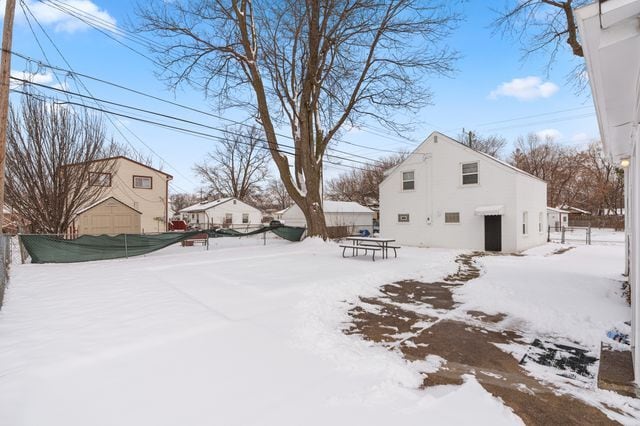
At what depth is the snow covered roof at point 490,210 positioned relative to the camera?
13969 mm

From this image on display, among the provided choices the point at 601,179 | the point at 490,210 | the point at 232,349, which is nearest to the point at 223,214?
the point at 490,210

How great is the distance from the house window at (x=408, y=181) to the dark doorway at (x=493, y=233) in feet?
13.3

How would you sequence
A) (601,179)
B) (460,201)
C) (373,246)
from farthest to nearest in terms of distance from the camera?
(601,179) < (460,201) < (373,246)

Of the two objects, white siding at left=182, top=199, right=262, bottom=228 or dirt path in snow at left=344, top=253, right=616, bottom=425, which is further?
Answer: white siding at left=182, top=199, right=262, bottom=228

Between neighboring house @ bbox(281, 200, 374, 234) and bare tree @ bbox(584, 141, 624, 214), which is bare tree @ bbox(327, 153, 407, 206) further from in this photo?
bare tree @ bbox(584, 141, 624, 214)

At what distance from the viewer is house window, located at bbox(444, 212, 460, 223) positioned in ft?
50.9

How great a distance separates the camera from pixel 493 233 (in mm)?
14773

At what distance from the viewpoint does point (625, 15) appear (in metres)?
1.99

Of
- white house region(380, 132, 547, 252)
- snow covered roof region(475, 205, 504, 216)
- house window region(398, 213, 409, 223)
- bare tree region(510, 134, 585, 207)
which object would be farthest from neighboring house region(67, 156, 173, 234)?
bare tree region(510, 134, 585, 207)

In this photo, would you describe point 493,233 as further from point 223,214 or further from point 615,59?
point 223,214

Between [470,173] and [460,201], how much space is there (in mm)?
1470

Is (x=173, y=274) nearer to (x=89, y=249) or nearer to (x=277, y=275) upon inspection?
(x=277, y=275)

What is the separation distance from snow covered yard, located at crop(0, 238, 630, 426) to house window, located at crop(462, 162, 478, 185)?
7999 mm

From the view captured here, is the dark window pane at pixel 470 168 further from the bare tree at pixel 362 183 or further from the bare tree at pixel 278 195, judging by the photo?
the bare tree at pixel 278 195
